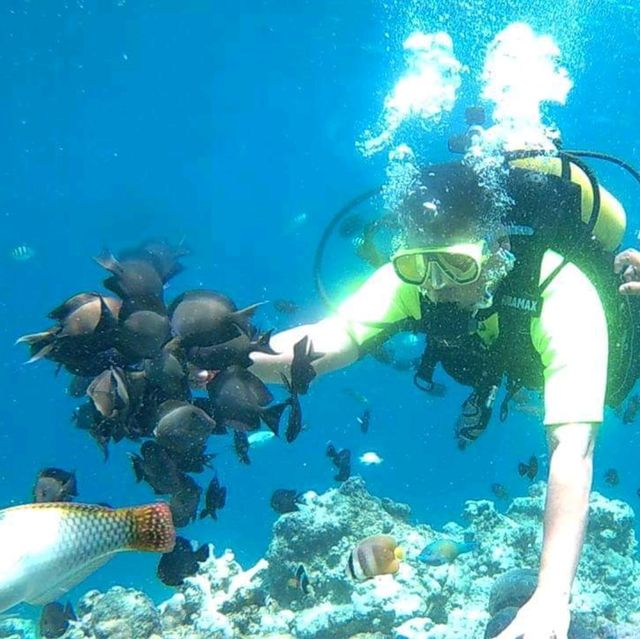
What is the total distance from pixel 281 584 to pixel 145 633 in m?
2.17

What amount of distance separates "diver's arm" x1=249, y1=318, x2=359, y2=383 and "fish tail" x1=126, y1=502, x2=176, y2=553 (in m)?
1.98

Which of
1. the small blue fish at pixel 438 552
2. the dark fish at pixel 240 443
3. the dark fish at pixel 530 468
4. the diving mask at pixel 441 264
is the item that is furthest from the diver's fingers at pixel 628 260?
the dark fish at pixel 530 468

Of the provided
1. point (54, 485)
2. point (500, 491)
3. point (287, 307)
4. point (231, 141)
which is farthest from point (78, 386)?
point (231, 141)

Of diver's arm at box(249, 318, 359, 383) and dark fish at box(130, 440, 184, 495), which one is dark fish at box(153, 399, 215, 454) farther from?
diver's arm at box(249, 318, 359, 383)

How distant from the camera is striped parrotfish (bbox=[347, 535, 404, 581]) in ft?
17.3

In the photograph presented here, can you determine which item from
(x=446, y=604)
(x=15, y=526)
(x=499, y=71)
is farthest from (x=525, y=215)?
(x=499, y=71)

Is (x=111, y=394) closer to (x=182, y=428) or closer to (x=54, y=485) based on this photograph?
(x=182, y=428)

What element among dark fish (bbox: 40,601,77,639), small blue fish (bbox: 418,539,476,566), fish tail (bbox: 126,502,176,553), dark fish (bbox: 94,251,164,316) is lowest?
fish tail (bbox: 126,502,176,553)

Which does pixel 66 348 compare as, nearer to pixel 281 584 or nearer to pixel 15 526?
pixel 15 526

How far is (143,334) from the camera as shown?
335 centimetres

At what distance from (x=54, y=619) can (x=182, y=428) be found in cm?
456

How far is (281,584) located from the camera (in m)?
9.20

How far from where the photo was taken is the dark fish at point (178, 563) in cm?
396

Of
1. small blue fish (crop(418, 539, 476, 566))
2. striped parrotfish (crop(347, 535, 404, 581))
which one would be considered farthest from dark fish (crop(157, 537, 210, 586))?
small blue fish (crop(418, 539, 476, 566))
